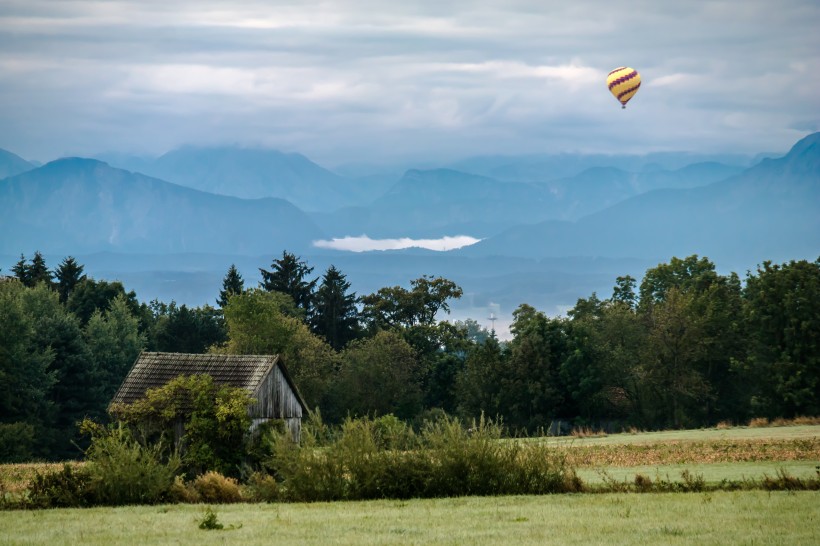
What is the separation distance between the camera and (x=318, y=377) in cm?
8281

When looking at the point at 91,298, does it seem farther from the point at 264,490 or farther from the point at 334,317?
the point at 264,490

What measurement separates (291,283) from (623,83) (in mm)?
37052

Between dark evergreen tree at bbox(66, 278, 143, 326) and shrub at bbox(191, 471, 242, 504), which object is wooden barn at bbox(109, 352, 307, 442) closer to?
shrub at bbox(191, 471, 242, 504)

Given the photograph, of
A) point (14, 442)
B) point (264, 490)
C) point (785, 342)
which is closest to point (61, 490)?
point (264, 490)

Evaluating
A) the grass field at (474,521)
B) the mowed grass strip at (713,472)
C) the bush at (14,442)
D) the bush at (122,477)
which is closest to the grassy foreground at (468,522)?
the grass field at (474,521)

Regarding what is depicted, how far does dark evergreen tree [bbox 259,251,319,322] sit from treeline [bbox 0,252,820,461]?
57.6 feet

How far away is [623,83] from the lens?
105 m

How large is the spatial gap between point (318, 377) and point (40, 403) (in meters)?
Result: 18.8

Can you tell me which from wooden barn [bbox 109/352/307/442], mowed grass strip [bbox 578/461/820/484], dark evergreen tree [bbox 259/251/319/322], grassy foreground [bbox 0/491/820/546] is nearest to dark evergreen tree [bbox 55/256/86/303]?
dark evergreen tree [bbox 259/251/319/322]

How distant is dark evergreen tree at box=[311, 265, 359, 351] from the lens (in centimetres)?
10869

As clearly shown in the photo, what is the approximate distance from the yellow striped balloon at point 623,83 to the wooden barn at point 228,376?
2360 inches

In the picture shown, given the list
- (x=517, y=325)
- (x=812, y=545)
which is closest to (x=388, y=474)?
(x=812, y=545)

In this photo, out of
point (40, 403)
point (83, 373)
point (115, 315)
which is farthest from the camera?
point (115, 315)

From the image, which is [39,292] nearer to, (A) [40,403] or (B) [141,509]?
(A) [40,403]
